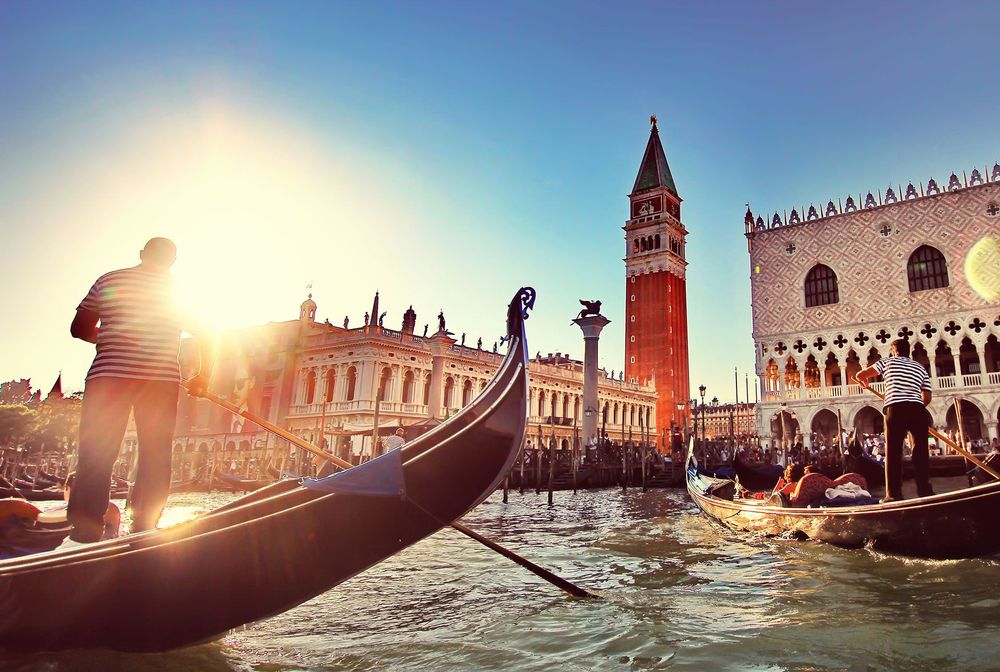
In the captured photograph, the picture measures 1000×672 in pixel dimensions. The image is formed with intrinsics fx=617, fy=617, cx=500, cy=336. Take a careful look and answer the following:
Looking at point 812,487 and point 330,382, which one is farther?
point 330,382

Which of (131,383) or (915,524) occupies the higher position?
(131,383)

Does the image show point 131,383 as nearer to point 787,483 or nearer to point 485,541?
point 485,541

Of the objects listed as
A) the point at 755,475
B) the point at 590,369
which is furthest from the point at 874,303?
the point at 755,475

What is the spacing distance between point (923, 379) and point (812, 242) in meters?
22.7

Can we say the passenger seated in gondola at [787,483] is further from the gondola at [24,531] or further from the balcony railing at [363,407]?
the balcony railing at [363,407]

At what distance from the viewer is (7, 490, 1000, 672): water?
2324mm

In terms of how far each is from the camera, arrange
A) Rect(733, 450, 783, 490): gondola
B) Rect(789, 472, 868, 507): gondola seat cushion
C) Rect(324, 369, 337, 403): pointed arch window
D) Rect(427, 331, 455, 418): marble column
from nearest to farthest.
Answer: Rect(789, 472, 868, 507): gondola seat cushion, Rect(733, 450, 783, 490): gondola, Rect(427, 331, 455, 418): marble column, Rect(324, 369, 337, 403): pointed arch window

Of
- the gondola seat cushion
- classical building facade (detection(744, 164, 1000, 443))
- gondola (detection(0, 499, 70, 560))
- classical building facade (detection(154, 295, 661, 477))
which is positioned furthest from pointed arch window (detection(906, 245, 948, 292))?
gondola (detection(0, 499, 70, 560))

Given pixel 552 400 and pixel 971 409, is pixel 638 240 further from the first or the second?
pixel 971 409

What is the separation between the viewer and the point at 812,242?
24656 mm

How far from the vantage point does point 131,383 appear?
8.64 feet

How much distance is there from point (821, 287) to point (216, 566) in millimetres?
26302

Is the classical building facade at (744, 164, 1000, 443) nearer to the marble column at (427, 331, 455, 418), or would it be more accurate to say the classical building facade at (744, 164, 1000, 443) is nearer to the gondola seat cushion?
the marble column at (427, 331, 455, 418)

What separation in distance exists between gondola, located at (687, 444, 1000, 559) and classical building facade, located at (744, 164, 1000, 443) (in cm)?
1779
